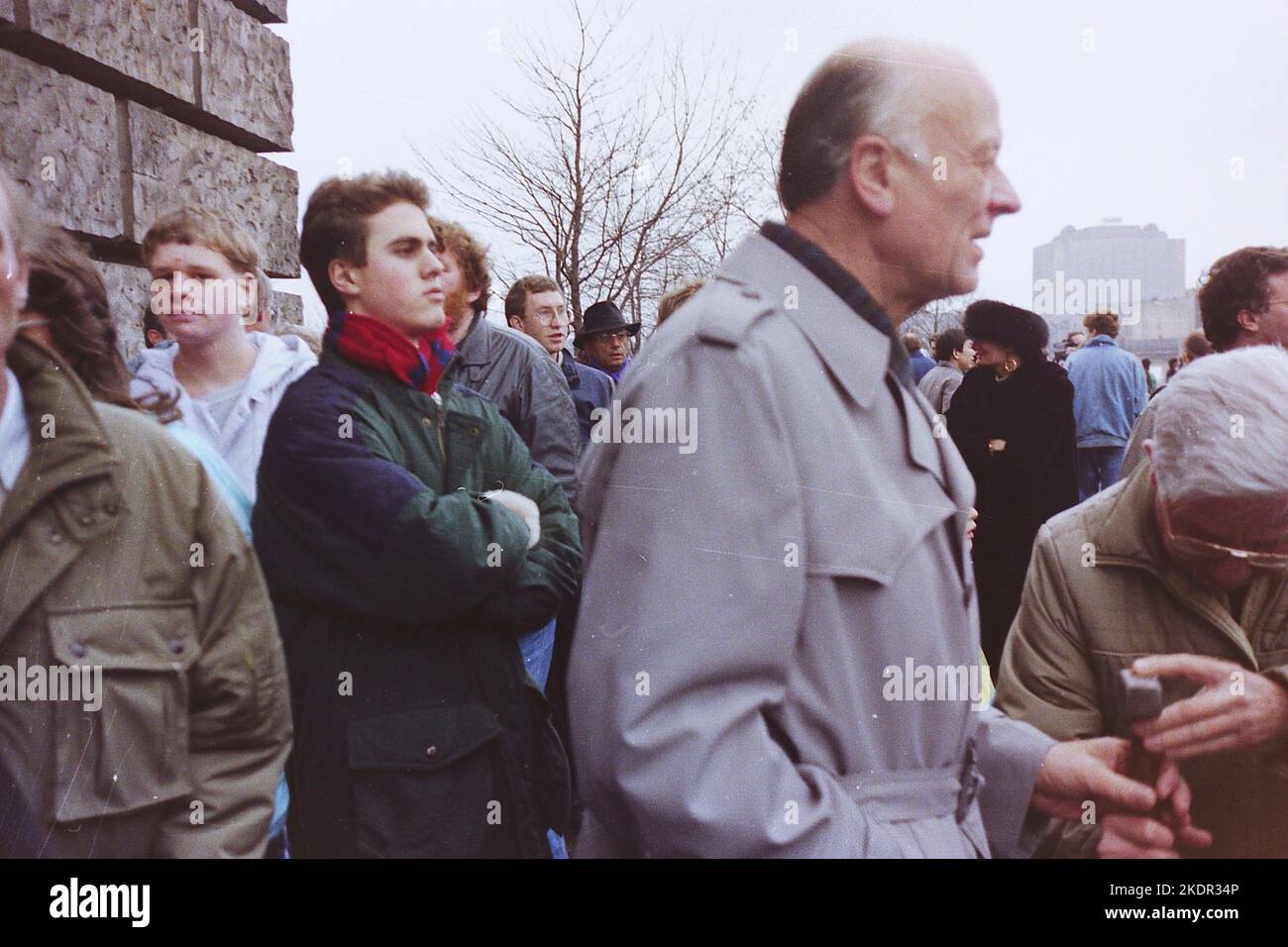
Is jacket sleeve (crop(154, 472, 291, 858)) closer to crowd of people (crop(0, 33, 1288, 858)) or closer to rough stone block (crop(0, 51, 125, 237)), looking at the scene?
crowd of people (crop(0, 33, 1288, 858))

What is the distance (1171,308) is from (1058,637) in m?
0.77

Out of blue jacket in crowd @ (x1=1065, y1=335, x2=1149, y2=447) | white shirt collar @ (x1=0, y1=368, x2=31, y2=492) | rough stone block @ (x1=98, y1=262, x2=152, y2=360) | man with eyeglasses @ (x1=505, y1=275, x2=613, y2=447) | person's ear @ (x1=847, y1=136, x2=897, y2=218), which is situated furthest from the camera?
blue jacket in crowd @ (x1=1065, y1=335, x2=1149, y2=447)

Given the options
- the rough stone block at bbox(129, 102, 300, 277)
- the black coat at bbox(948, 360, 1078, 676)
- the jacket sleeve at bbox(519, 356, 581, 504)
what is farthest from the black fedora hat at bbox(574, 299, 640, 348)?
the black coat at bbox(948, 360, 1078, 676)

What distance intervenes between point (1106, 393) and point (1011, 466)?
0.57 m

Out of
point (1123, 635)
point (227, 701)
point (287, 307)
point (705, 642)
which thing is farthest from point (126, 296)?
point (1123, 635)

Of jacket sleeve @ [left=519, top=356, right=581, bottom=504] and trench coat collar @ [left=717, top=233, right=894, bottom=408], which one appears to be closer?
trench coat collar @ [left=717, top=233, right=894, bottom=408]

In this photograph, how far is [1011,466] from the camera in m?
2.31

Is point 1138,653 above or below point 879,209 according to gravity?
below

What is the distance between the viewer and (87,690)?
5.49ft

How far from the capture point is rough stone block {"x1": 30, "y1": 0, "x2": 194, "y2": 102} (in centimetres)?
196

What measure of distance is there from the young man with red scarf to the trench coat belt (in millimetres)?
725

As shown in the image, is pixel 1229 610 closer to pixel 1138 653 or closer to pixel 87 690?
pixel 1138 653

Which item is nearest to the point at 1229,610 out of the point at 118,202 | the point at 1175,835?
the point at 1175,835

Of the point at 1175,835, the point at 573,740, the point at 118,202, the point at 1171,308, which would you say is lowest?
the point at 1175,835
